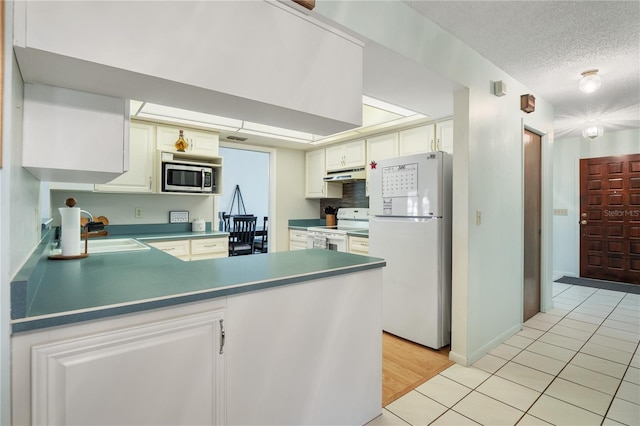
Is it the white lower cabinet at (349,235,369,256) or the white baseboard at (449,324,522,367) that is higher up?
the white lower cabinet at (349,235,369,256)


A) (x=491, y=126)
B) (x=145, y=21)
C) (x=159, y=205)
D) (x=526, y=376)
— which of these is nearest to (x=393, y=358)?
(x=526, y=376)

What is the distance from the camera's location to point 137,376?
1.01 m

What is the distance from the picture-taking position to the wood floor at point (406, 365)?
2104mm

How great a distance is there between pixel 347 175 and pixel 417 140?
3.50ft

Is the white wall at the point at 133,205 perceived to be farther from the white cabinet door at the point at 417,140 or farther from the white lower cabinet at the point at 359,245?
the white cabinet door at the point at 417,140

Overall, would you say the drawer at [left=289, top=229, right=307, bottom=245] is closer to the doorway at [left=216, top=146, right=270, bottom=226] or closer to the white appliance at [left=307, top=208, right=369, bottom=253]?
Result: the white appliance at [left=307, top=208, right=369, bottom=253]

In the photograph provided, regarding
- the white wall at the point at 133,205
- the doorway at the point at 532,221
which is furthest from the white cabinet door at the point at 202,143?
the doorway at the point at 532,221

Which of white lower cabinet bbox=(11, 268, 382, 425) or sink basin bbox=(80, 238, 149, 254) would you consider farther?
sink basin bbox=(80, 238, 149, 254)

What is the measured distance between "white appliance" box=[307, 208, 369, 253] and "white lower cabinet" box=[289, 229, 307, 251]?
17 cm

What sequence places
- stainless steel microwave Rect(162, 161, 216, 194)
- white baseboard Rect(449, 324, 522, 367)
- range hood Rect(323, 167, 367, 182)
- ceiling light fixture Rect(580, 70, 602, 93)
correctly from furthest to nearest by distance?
range hood Rect(323, 167, 367, 182) < stainless steel microwave Rect(162, 161, 216, 194) < ceiling light fixture Rect(580, 70, 602, 93) < white baseboard Rect(449, 324, 522, 367)

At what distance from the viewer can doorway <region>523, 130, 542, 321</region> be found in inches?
130

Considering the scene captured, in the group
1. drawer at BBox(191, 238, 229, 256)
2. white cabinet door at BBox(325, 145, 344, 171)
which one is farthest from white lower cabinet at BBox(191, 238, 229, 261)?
white cabinet door at BBox(325, 145, 344, 171)

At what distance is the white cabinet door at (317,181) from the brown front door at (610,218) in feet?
12.9

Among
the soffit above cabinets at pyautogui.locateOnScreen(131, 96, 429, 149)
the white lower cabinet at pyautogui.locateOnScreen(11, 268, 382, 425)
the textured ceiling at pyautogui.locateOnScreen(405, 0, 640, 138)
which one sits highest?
the textured ceiling at pyautogui.locateOnScreen(405, 0, 640, 138)
